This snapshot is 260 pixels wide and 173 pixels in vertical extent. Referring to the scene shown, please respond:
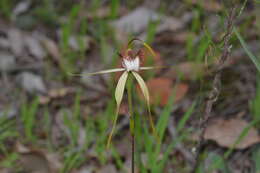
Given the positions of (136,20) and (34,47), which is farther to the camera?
(136,20)

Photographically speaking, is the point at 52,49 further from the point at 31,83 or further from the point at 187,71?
the point at 187,71

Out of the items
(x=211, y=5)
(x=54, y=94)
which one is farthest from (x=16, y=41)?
(x=211, y=5)

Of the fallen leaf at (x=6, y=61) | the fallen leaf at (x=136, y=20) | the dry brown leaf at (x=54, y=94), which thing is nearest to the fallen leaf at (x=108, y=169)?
the dry brown leaf at (x=54, y=94)

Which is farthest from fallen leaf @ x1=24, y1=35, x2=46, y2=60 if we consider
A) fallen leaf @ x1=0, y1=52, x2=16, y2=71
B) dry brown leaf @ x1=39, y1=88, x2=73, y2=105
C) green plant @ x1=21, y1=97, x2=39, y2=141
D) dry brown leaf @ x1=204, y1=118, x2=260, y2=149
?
dry brown leaf @ x1=204, y1=118, x2=260, y2=149

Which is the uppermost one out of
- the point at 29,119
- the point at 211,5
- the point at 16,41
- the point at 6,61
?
the point at 211,5

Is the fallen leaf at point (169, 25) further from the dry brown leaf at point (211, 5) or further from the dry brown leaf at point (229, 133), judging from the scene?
the dry brown leaf at point (229, 133)

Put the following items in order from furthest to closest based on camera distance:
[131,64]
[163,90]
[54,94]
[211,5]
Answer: [211,5] < [54,94] < [163,90] < [131,64]
